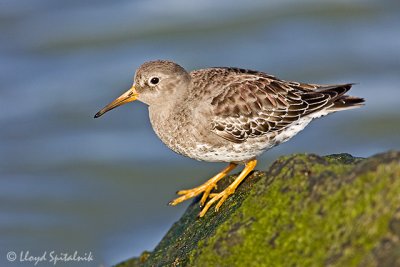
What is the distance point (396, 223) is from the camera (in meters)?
4.73

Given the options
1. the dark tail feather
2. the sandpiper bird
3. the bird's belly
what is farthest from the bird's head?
the dark tail feather

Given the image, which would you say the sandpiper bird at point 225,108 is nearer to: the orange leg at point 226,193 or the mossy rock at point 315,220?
the orange leg at point 226,193

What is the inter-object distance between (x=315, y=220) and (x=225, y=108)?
3.71 metres

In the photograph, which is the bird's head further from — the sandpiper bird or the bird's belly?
the bird's belly

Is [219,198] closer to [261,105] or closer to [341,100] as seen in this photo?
[261,105]

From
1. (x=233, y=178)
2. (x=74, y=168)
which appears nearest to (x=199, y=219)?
(x=233, y=178)

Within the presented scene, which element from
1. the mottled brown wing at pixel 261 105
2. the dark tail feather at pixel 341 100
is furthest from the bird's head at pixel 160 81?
the dark tail feather at pixel 341 100

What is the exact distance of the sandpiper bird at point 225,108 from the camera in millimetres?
8750

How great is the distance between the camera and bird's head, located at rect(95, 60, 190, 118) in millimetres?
9070

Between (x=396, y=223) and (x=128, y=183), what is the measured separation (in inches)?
408

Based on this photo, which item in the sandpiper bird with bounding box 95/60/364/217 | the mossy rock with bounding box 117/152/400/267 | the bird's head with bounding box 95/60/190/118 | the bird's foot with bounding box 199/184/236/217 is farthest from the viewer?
the bird's head with bounding box 95/60/190/118

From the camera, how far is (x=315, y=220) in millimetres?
5246

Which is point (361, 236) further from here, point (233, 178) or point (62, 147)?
point (62, 147)

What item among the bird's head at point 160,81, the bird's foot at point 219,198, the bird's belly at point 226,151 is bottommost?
the bird's foot at point 219,198
